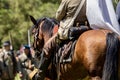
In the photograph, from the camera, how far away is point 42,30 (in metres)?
11.2

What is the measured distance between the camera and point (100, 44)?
8312 millimetres

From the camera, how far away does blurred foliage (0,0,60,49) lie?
127 feet

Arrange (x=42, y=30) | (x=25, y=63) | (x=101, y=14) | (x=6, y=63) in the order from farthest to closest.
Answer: (x=25, y=63), (x=6, y=63), (x=42, y=30), (x=101, y=14)

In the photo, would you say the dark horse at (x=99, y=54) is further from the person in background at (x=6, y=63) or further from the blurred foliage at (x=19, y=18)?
the blurred foliage at (x=19, y=18)

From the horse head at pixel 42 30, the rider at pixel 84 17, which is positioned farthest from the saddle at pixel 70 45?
the horse head at pixel 42 30

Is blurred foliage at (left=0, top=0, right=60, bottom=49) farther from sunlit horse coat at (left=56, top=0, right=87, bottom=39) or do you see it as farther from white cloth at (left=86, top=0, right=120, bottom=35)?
white cloth at (left=86, top=0, right=120, bottom=35)

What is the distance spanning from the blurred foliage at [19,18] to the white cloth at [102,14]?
28.4 m

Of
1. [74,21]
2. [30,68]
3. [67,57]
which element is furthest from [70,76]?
[30,68]

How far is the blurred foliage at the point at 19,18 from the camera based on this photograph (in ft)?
127

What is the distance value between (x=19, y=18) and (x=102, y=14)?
31.4 m

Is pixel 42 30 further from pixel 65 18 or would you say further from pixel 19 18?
pixel 19 18

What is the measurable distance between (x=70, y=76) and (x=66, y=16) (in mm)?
1259

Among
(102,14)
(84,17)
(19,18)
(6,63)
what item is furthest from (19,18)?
(102,14)

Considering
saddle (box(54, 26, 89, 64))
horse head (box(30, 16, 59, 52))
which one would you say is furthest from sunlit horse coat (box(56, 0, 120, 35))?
horse head (box(30, 16, 59, 52))
